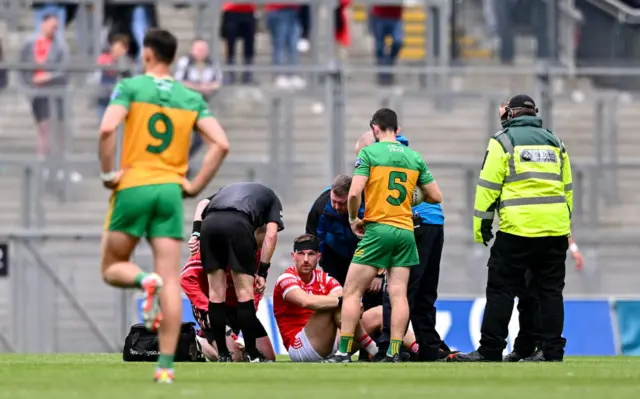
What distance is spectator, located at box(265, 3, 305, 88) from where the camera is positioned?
2200 centimetres

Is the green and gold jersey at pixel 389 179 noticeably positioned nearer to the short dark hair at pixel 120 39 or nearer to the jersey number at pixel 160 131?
the jersey number at pixel 160 131

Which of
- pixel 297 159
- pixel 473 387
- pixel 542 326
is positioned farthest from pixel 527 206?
pixel 297 159

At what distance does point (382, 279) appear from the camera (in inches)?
606

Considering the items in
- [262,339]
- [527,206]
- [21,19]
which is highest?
[21,19]

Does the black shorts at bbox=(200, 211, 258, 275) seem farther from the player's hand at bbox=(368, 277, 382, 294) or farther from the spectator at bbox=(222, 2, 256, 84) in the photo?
the spectator at bbox=(222, 2, 256, 84)

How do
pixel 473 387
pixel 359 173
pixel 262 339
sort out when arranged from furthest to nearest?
pixel 262 339
pixel 359 173
pixel 473 387

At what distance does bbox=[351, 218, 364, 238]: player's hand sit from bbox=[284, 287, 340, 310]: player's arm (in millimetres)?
757

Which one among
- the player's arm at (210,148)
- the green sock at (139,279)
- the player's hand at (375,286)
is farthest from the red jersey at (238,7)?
the green sock at (139,279)

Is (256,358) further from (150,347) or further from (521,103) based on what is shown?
(521,103)

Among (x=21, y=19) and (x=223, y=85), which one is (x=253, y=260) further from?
(x=21, y=19)

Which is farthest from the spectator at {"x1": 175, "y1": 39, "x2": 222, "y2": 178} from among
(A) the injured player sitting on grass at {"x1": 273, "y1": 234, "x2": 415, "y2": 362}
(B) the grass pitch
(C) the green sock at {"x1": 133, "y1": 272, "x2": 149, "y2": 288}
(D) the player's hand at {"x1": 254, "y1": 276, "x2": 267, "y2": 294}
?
(C) the green sock at {"x1": 133, "y1": 272, "x2": 149, "y2": 288}

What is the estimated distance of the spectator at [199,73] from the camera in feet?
65.8

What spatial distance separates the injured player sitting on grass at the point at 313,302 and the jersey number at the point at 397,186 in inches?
40.0

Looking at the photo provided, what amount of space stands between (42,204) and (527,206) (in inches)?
300
